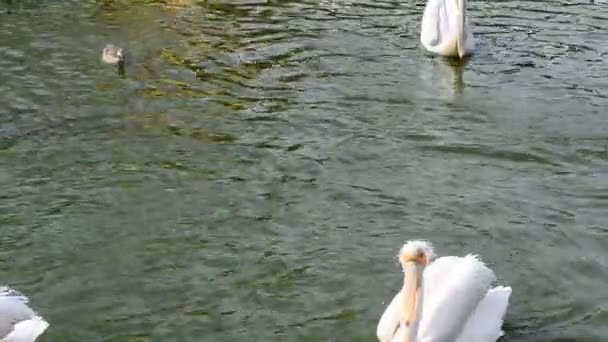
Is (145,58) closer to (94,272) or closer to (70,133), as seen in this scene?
(70,133)

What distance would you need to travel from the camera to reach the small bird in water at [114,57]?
10.3m

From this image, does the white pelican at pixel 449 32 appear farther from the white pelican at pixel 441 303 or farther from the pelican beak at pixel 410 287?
the pelican beak at pixel 410 287

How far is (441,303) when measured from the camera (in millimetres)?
5523

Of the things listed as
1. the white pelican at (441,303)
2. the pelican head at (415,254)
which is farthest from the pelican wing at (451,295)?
the pelican head at (415,254)

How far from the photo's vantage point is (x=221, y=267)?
6586mm

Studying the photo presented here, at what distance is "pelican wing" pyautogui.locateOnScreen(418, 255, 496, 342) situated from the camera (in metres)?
5.47

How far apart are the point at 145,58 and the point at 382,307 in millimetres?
5616

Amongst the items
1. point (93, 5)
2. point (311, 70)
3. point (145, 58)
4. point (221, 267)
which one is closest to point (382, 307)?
point (221, 267)

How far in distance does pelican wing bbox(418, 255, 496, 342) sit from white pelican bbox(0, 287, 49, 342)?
77.9 inches

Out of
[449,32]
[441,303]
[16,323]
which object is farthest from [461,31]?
[16,323]

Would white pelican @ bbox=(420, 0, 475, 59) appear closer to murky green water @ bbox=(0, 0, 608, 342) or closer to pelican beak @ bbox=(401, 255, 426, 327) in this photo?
murky green water @ bbox=(0, 0, 608, 342)

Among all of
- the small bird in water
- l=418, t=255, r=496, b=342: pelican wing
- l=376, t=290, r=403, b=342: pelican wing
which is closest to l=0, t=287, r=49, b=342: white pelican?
l=376, t=290, r=403, b=342: pelican wing

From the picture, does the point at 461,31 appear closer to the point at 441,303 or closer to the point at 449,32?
the point at 449,32

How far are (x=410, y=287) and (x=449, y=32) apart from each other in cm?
639
